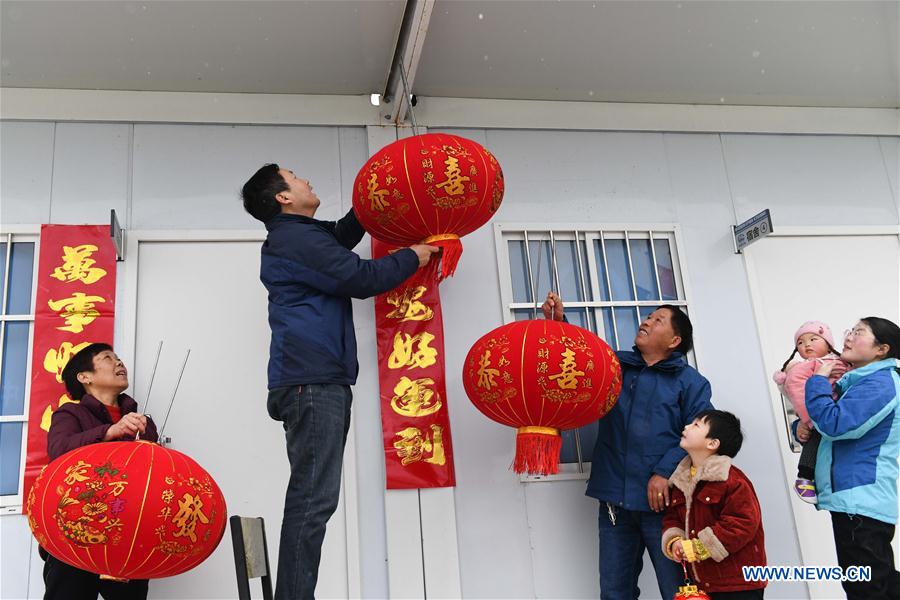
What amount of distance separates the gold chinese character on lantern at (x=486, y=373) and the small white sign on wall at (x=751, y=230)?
1581mm

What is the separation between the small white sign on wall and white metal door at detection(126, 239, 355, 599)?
202cm

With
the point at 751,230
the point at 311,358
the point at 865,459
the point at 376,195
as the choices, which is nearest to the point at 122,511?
the point at 311,358

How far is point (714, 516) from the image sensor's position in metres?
2.87

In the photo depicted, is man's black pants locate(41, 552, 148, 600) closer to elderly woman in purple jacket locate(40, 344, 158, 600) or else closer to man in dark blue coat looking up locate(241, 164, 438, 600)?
elderly woman in purple jacket locate(40, 344, 158, 600)

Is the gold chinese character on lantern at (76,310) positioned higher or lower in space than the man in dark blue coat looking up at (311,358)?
higher

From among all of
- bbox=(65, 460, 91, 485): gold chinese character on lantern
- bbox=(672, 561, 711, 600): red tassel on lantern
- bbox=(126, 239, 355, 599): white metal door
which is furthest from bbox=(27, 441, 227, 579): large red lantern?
bbox=(672, 561, 711, 600): red tassel on lantern

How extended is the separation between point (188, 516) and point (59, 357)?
4.16ft

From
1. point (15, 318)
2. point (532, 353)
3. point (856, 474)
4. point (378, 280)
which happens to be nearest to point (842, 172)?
point (856, 474)

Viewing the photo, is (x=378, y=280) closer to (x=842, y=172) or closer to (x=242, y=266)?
(x=242, y=266)

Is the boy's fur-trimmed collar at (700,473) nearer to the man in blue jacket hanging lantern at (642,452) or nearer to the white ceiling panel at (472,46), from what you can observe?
the man in blue jacket hanging lantern at (642,452)

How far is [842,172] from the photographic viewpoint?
4281 mm

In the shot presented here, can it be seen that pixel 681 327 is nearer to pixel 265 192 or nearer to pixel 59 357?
pixel 265 192

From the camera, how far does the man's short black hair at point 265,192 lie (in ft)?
10.1

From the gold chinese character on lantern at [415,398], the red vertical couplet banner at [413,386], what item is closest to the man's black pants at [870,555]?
the red vertical couplet banner at [413,386]
